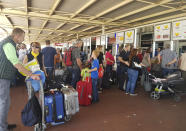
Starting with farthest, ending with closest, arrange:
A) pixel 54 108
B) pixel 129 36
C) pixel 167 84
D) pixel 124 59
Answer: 1. pixel 129 36
2. pixel 124 59
3. pixel 167 84
4. pixel 54 108

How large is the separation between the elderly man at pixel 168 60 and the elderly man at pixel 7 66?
4.47 metres

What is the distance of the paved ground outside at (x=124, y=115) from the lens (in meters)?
2.62

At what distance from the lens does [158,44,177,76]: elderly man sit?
15.5ft

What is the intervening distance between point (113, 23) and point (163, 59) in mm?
4762

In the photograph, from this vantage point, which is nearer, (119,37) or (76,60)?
(76,60)

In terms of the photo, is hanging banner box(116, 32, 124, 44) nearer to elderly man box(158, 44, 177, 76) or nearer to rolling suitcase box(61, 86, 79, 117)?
elderly man box(158, 44, 177, 76)

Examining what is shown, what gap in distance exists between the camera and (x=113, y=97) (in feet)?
14.3

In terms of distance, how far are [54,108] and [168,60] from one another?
421 cm

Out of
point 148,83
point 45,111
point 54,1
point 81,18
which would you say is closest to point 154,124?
point 148,83

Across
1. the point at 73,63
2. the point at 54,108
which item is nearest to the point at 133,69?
the point at 73,63

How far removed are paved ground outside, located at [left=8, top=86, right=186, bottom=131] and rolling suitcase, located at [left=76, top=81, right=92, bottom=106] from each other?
0.51 feet

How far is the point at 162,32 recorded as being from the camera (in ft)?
17.2

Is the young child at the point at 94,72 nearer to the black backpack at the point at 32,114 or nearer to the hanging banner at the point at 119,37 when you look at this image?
the black backpack at the point at 32,114

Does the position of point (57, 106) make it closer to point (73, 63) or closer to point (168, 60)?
point (73, 63)
